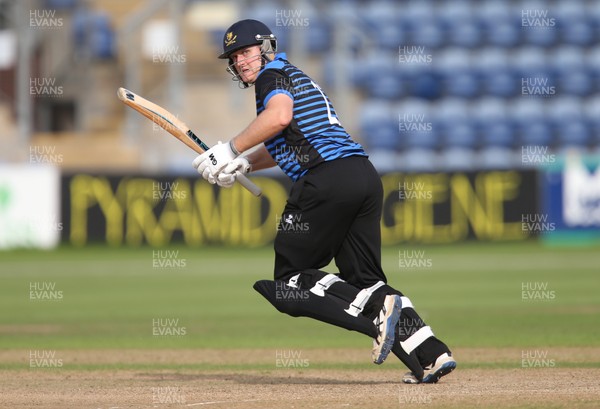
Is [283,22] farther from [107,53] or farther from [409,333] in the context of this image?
[409,333]

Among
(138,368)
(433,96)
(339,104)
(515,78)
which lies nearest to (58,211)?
(339,104)

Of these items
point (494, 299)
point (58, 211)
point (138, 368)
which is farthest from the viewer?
point (58, 211)

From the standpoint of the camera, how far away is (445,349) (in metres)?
7.08

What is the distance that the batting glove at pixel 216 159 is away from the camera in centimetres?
698

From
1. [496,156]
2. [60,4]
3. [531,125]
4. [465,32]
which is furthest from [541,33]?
[60,4]

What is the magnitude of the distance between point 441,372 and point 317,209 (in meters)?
1.27

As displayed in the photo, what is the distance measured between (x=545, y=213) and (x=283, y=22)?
6777mm
